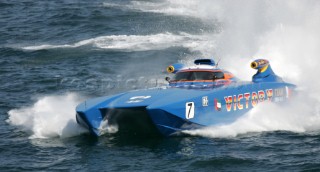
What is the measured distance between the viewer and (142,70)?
24.0m

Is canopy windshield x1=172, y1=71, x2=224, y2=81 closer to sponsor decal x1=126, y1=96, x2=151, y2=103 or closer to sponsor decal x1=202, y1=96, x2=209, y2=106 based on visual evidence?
sponsor decal x1=202, y1=96, x2=209, y2=106

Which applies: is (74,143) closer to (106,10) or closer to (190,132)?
(190,132)

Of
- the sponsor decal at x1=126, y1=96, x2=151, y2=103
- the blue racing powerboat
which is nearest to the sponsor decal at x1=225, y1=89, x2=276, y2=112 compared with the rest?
the blue racing powerboat

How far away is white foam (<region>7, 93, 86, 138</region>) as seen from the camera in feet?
49.2

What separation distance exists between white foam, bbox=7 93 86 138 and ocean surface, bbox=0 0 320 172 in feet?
0.09

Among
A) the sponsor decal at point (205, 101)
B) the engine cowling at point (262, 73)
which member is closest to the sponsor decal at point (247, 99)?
the engine cowling at point (262, 73)

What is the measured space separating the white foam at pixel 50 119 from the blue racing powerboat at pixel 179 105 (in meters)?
0.74

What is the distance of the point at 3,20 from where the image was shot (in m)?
35.2

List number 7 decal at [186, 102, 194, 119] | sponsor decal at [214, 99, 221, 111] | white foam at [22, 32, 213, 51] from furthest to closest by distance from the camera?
white foam at [22, 32, 213, 51]
sponsor decal at [214, 99, 221, 111]
number 7 decal at [186, 102, 194, 119]

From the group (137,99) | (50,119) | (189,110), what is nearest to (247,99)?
(189,110)

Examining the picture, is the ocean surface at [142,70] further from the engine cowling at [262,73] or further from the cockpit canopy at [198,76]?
the engine cowling at [262,73]

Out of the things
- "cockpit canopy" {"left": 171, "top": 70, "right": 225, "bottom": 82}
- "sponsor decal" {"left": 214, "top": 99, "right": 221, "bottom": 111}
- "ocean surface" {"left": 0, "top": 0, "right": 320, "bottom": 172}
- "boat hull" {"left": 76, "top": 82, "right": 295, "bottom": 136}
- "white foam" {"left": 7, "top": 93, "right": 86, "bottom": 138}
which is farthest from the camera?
"cockpit canopy" {"left": 171, "top": 70, "right": 225, "bottom": 82}

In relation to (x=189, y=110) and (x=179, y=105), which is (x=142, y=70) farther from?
(x=179, y=105)

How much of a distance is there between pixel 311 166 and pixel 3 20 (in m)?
26.6
